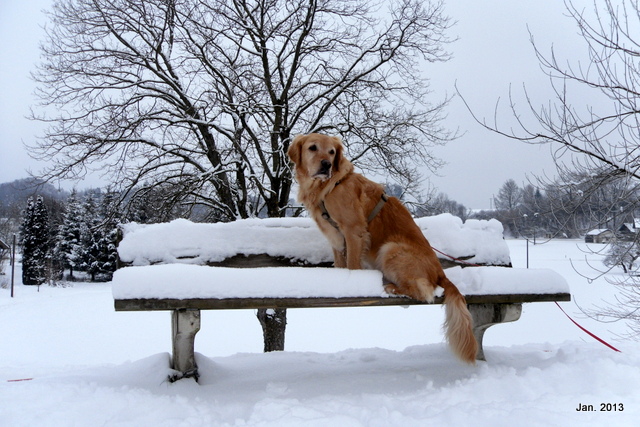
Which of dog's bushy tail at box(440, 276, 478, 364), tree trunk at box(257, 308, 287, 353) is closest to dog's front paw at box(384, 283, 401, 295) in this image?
dog's bushy tail at box(440, 276, 478, 364)

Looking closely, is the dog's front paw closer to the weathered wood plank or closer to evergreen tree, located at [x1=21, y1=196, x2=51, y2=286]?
the weathered wood plank

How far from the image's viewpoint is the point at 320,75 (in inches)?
350

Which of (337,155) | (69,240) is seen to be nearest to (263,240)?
(337,155)

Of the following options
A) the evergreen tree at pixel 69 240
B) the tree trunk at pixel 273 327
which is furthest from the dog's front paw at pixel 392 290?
the evergreen tree at pixel 69 240

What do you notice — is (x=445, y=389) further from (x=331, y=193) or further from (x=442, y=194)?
(x=442, y=194)

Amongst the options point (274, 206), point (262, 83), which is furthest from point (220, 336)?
point (262, 83)

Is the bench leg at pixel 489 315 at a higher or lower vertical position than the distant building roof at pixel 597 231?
lower

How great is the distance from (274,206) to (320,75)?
9.82 ft

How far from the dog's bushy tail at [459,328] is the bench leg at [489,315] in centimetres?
73

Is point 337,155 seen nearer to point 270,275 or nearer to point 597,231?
point 270,275

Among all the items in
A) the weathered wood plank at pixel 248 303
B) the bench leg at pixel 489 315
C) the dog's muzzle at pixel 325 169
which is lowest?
the bench leg at pixel 489 315

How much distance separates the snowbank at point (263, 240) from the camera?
335 cm

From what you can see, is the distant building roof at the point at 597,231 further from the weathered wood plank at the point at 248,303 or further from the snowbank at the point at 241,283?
the weathered wood plank at the point at 248,303

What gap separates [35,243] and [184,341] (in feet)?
132
